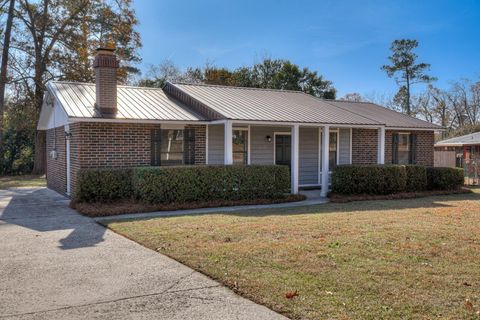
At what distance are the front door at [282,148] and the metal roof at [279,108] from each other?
1.17 m

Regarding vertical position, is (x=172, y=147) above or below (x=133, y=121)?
below

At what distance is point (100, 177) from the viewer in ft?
38.9

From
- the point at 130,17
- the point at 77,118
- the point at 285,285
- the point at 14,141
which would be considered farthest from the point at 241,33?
the point at 285,285

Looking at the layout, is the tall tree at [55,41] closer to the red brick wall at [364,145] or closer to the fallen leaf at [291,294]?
the red brick wall at [364,145]

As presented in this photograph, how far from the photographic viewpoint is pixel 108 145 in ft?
42.1

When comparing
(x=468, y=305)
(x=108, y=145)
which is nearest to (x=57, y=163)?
(x=108, y=145)

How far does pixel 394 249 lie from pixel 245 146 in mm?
9597

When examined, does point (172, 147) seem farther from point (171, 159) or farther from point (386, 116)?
point (386, 116)

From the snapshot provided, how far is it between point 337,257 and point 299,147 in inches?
433

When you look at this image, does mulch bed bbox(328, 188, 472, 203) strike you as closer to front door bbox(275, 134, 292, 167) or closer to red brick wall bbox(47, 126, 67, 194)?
front door bbox(275, 134, 292, 167)

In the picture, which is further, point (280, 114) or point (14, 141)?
point (14, 141)

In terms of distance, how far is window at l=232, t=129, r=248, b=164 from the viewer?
51.5 feet

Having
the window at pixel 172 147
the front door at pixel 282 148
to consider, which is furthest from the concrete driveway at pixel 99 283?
the front door at pixel 282 148

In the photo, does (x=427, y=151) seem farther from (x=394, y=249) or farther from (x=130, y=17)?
(x=130, y=17)
